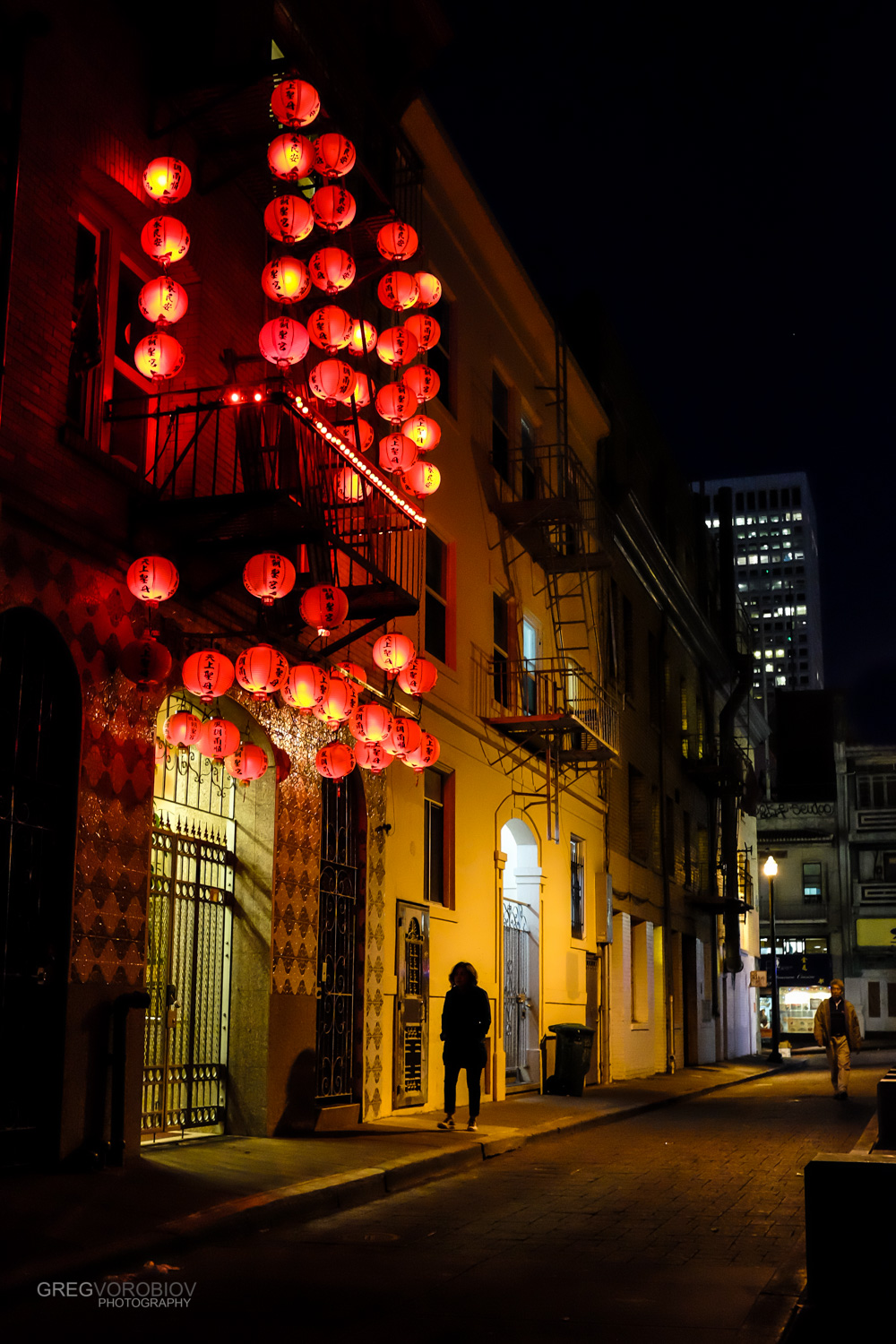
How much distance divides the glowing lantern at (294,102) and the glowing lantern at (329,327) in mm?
1752

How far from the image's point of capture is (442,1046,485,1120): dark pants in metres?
14.4

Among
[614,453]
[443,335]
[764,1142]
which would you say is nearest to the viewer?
[764,1142]

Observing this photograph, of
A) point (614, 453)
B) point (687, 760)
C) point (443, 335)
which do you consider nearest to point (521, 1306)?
point (443, 335)

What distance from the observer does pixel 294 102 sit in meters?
12.4

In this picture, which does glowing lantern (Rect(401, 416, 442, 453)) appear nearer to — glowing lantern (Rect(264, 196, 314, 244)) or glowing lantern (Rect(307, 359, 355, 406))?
glowing lantern (Rect(307, 359, 355, 406))

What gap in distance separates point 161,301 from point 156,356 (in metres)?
0.44

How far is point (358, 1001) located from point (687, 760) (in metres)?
21.1

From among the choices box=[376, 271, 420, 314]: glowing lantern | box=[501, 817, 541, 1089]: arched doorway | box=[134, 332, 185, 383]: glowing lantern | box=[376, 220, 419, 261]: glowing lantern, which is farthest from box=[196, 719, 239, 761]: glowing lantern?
box=[501, 817, 541, 1089]: arched doorway

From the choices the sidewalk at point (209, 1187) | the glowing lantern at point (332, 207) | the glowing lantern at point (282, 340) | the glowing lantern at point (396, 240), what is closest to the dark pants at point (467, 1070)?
the sidewalk at point (209, 1187)

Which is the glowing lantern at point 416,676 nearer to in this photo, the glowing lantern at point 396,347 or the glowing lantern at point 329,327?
the glowing lantern at point 396,347

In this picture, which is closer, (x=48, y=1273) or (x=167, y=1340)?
(x=167, y=1340)

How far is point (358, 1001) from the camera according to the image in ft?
49.4

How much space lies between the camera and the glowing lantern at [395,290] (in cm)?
1565

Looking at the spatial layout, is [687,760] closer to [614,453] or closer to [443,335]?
[614,453]
